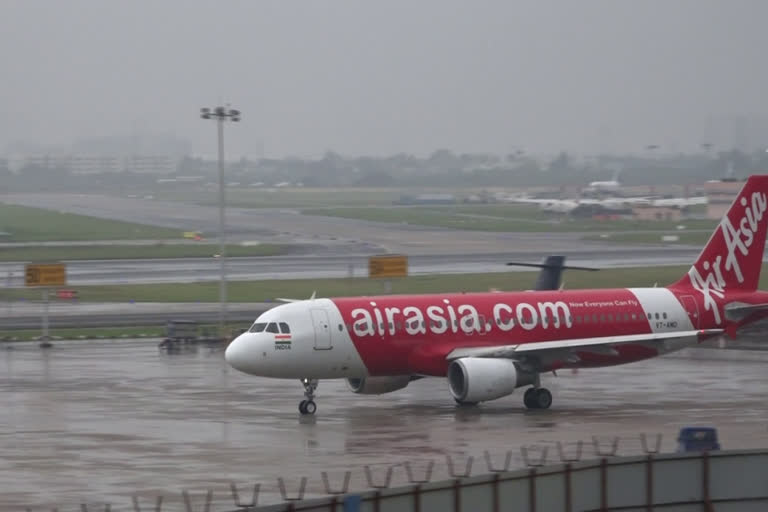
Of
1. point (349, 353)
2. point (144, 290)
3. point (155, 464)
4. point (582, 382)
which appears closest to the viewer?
point (155, 464)

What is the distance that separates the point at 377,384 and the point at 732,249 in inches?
591

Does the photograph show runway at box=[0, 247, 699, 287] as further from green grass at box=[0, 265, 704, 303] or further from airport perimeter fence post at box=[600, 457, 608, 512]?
airport perimeter fence post at box=[600, 457, 608, 512]

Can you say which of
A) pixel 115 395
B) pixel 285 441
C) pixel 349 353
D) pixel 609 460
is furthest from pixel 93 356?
pixel 609 460

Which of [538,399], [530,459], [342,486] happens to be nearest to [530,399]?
[538,399]

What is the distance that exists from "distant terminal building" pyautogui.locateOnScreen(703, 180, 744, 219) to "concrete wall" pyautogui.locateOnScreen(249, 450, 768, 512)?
141 meters

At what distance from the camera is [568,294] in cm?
4812

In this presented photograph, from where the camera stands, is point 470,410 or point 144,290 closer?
point 470,410

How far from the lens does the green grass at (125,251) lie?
123 metres

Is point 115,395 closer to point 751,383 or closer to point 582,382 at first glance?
point 582,382

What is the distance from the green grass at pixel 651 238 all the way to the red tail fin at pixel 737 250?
8093 cm

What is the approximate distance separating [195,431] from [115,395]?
9618 mm

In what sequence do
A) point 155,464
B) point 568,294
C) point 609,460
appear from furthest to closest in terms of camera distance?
point 568,294
point 155,464
point 609,460

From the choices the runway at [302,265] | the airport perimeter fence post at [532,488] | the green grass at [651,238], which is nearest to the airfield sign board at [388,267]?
the runway at [302,265]

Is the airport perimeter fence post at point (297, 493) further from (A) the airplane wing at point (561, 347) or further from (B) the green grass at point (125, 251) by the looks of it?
(B) the green grass at point (125, 251)
